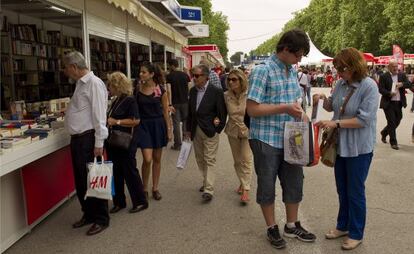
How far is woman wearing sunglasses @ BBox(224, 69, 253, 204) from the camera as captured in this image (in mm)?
5445

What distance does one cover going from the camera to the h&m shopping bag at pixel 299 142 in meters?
3.74

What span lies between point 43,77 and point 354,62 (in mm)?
8311

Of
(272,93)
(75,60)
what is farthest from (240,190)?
(75,60)

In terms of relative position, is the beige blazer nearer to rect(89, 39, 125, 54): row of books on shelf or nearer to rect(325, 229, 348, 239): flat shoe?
rect(325, 229, 348, 239): flat shoe

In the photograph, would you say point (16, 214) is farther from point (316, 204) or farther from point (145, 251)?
point (316, 204)

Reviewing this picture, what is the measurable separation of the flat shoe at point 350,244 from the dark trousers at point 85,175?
95.3 inches

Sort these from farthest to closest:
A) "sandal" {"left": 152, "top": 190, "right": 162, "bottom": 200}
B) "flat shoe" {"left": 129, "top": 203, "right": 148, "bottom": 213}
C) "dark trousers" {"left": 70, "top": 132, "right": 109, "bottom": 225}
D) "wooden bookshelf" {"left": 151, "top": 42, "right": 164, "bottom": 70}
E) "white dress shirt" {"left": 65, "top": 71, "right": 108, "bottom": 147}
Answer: "wooden bookshelf" {"left": 151, "top": 42, "right": 164, "bottom": 70} → "sandal" {"left": 152, "top": 190, "right": 162, "bottom": 200} → "flat shoe" {"left": 129, "top": 203, "right": 148, "bottom": 213} → "dark trousers" {"left": 70, "top": 132, "right": 109, "bottom": 225} → "white dress shirt" {"left": 65, "top": 71, "right": 108, "bottom": 147}

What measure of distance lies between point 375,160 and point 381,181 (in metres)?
1.46

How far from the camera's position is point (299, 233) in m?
4.25

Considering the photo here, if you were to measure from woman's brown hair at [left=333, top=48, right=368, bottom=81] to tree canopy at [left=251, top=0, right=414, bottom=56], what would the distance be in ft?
106

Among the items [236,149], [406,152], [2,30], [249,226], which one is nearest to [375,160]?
[406,152]

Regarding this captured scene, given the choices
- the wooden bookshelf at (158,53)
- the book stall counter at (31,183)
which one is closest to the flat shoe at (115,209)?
the book stall counter at (31,183)

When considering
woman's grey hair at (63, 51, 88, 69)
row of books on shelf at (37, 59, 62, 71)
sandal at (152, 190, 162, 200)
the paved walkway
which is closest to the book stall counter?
the paved walkway

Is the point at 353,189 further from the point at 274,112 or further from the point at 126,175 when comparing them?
the point at 126,175
